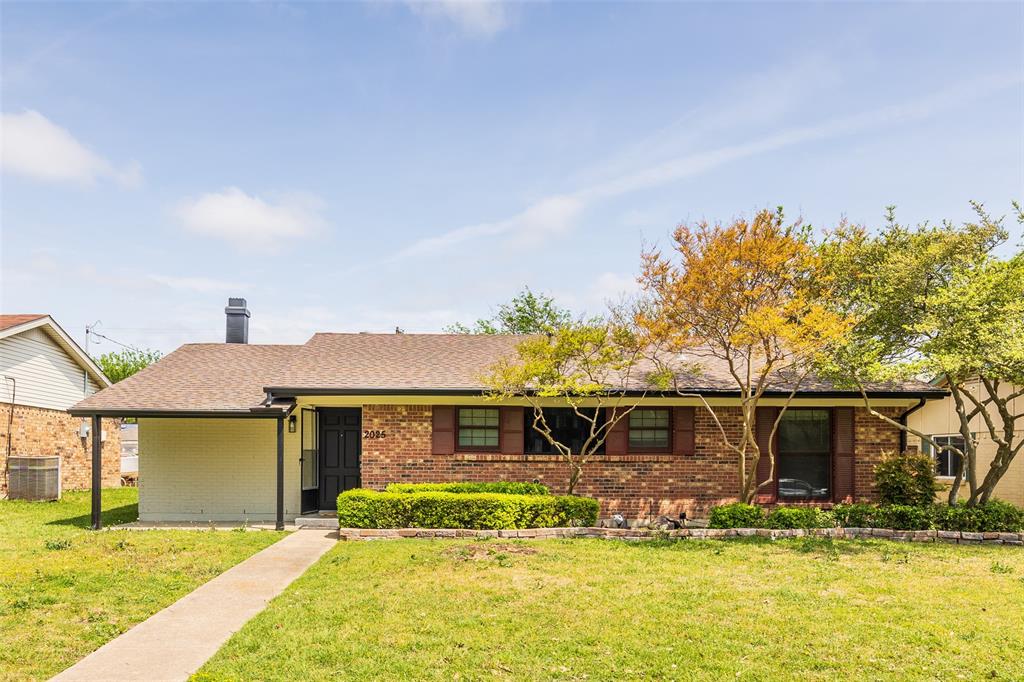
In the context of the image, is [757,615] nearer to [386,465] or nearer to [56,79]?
[386,465]

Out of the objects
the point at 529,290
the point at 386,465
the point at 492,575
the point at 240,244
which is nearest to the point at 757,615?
the point at 492,575

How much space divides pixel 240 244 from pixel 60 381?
7541mm

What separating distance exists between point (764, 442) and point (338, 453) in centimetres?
879

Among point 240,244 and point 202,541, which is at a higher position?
point 240,244

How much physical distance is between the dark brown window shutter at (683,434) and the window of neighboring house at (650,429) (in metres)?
0.19

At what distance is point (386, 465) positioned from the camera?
13.6 metres

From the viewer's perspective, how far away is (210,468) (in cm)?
1455

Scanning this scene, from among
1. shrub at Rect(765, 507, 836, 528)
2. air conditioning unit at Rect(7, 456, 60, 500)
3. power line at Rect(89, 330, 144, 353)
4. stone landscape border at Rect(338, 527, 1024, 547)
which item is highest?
power line at Rect(89, 330, 144, 353)

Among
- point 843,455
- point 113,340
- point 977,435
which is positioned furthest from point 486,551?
point 113,340

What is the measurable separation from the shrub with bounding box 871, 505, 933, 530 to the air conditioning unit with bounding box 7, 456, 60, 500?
765 inches

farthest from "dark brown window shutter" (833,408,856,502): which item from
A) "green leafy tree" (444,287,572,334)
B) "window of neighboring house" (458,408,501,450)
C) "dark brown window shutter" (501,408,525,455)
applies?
"green leafy tree" (444,287,572,334)

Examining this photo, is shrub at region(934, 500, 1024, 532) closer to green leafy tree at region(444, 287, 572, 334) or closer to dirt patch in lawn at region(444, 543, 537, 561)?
dirt patch in lawn at region(444, 543, 537, 561)

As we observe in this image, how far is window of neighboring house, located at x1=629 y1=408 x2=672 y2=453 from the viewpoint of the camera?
13.9 meters

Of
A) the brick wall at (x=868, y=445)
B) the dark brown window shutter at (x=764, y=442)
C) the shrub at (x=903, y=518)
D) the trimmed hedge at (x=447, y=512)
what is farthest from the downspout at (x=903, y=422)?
the trimmed hedge at (x=447, y=512)
